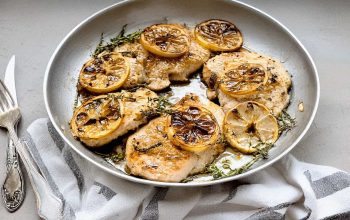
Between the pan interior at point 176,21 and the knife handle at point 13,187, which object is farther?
the pan interior at point 176,21

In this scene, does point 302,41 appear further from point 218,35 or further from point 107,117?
point 107,117

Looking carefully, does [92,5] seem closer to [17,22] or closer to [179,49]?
[17,22]

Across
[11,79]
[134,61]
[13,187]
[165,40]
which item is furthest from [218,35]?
[13,187]

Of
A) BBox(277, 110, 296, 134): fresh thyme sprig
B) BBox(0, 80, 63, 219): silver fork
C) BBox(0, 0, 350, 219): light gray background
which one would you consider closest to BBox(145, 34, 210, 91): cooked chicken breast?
BBox(277, 110, 296, 134): fresh thyme sprig

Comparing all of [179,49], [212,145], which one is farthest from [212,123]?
[179,49]

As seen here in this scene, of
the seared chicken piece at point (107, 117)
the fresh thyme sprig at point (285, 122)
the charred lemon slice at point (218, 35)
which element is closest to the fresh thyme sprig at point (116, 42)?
the charred lemon slice at point (218, 35)

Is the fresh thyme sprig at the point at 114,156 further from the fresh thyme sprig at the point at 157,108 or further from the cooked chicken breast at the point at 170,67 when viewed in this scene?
the cooked chicken breast at the point at 170,67
